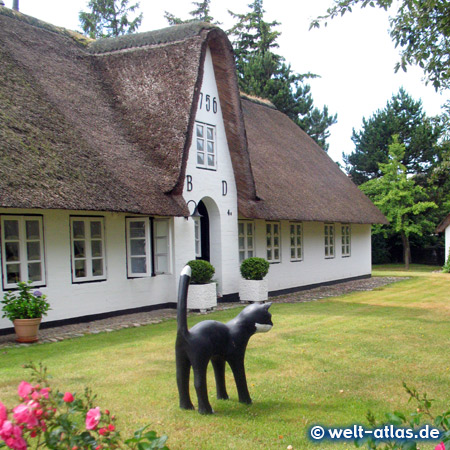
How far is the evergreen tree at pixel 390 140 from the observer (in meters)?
36.0

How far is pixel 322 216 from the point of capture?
17.7 metres

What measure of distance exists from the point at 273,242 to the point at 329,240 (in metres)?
4.53

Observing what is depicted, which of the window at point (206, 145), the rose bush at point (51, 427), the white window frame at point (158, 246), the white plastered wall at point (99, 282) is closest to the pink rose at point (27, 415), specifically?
the rose bush at point (51, 427)

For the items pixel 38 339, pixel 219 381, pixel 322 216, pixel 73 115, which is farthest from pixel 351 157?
pixel 219 381

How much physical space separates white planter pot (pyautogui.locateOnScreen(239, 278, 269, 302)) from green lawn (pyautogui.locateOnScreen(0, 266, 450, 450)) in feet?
9.63

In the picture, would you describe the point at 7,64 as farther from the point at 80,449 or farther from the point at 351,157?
the point at 351,157

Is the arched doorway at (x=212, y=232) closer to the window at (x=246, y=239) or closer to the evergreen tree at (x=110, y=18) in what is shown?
the window at (x=246, y=239)

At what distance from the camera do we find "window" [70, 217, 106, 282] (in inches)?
432

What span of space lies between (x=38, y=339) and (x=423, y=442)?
6903 mm

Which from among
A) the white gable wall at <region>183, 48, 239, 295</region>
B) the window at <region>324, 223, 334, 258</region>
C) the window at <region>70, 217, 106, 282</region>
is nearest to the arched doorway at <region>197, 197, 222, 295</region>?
the white gable wall at <region>183, 48, 239, 295</region>

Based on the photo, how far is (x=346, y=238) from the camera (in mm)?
22094

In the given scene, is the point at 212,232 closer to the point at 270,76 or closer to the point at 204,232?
the point at 204,232

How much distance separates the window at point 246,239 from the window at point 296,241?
229cm
